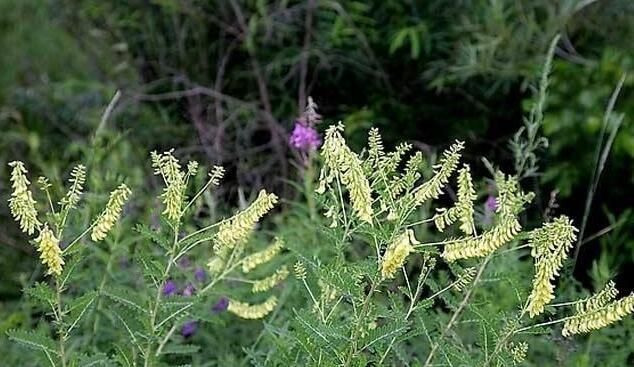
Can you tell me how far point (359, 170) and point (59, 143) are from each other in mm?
3307

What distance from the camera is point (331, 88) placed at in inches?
149

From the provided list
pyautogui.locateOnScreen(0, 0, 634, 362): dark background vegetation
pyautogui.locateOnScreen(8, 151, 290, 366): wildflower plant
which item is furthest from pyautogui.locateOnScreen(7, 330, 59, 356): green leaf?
pyautogui.locateOnScreen(0, 0, 634, 362): dark background vegetation

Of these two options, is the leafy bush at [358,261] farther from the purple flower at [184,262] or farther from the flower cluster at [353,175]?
the purple flower at [184,262]

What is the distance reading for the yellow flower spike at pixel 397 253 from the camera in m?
1.20

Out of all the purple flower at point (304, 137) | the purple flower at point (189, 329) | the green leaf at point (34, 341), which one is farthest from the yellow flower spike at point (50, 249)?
the purple flower at point (304, 137)

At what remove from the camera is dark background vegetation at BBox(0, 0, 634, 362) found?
3.05m

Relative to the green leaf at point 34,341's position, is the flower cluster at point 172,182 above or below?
above

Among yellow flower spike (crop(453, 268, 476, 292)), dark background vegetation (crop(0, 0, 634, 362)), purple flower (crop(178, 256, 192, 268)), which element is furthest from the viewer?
dark background vegetation (crop(0, 0, 634, 362))

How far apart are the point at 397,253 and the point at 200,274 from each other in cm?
120

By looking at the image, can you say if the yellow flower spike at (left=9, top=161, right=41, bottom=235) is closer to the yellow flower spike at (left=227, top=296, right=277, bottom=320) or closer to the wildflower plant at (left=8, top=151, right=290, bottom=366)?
the wildflower plant at (left=8, top=151, right=290, bottom=366)

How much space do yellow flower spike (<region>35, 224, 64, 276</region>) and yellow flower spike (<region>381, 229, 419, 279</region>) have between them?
400 millimetres

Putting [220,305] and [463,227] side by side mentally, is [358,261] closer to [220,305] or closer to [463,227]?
[463,227]

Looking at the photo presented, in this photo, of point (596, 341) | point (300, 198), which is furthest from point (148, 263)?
point (300, 198)

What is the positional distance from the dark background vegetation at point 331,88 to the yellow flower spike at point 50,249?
1.54m
